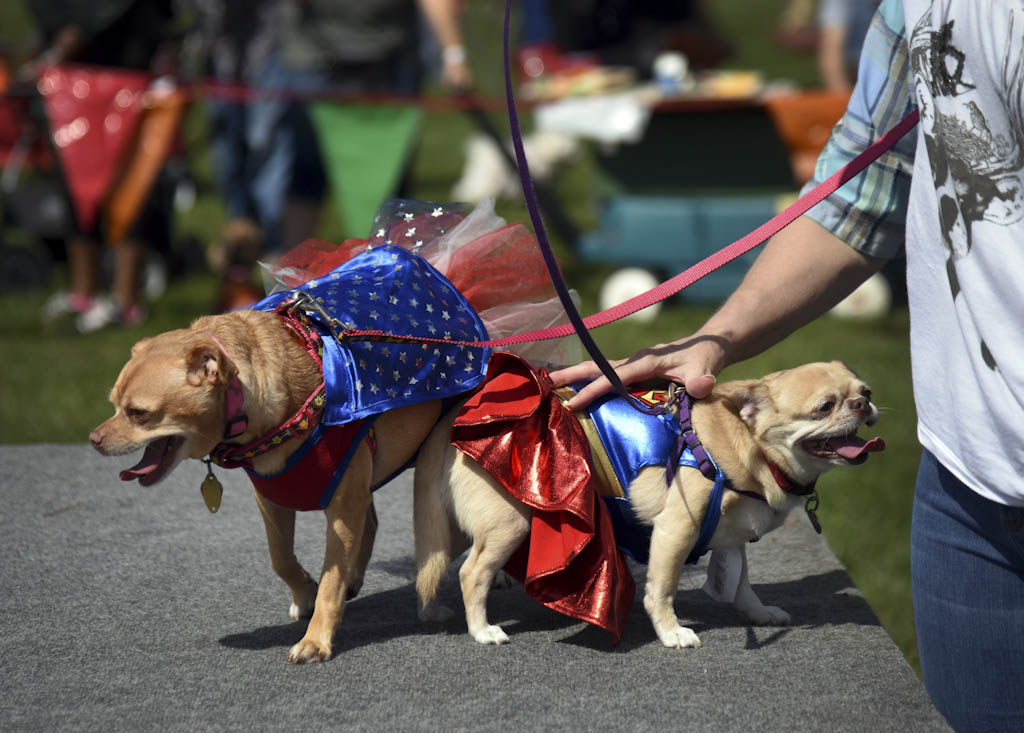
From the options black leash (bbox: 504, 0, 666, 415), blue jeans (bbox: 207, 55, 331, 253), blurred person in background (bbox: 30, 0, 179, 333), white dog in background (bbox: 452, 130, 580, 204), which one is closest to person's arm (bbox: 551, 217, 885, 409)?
black leash (bbox: 504, 0, 666, 415)

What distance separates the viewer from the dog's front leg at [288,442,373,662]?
2.00 meters

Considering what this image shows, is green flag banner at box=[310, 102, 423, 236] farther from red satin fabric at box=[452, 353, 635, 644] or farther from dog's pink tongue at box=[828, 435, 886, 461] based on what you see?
dog's pink tongue at box=[828, 435, 886, 461]

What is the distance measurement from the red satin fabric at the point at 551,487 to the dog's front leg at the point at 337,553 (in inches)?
7.9

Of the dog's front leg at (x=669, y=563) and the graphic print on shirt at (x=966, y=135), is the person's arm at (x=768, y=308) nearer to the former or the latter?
the dog's front leg at (x=669, y=563)

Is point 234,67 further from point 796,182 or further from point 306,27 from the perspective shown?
point 796,182

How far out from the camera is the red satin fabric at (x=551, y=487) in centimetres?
198

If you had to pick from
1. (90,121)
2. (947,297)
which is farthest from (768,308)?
(90,121)

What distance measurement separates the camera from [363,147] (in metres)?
5.73

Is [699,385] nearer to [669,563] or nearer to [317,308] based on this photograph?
[669,563]

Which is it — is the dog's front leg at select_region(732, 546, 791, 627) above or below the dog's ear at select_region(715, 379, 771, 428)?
below

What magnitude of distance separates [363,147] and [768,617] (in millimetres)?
4094

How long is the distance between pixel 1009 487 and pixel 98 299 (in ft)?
17.4

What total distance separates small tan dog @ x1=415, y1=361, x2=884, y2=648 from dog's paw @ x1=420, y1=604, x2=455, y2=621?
5cm

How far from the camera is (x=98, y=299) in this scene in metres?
5.93
